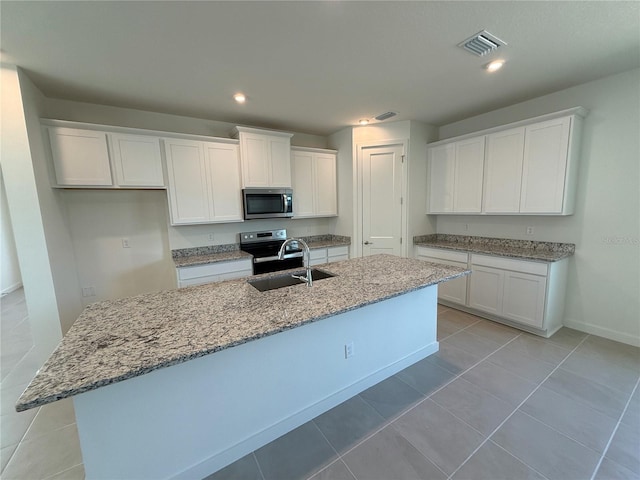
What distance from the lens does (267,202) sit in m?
3.71

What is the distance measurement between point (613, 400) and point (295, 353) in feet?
7.92

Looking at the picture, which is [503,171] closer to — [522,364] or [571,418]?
[522,364]

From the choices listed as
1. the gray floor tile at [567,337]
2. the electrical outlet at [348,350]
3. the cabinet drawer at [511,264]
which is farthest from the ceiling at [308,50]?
the gray floor tile at [567,337]

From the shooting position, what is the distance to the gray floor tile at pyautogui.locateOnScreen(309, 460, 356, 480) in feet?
4.70

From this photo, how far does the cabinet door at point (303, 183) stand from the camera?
13.1 ft

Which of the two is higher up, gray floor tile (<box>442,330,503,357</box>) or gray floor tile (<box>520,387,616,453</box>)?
gray floor tile (<box>442,330,503,357</box>)

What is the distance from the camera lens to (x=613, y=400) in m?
1.93

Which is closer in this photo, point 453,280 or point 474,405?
point 474,405

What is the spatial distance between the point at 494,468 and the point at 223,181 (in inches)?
144

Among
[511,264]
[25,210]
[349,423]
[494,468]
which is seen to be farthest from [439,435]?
[25,210]

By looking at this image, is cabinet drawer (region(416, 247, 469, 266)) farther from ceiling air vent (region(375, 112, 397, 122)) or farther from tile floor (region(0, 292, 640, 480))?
ceiling air vent (region(375, 112, 397, 122))

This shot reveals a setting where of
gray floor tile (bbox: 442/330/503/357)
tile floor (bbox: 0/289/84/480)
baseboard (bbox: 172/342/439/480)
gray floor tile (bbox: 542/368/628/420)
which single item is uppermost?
baseboard (bbox: 172/342/439/480)

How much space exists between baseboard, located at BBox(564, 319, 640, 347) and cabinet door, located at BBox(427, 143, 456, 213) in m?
1.93

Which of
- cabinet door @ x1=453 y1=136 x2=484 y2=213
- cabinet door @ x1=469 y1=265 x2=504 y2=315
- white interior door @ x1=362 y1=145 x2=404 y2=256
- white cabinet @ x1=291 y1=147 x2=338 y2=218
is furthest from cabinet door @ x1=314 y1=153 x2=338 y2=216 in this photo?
cabinet door @ x1=469 y1=265 x2=504 y2=315
